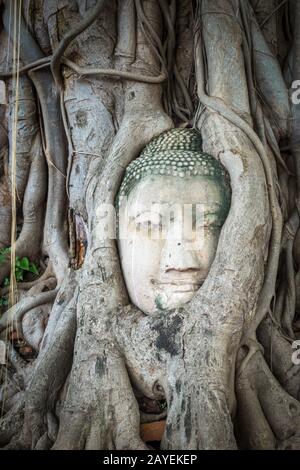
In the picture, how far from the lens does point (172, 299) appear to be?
2482 mm

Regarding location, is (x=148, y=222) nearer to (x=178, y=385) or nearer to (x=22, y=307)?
(x=178, y=385)

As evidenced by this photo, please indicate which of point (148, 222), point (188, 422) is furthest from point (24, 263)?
point (188, 422)

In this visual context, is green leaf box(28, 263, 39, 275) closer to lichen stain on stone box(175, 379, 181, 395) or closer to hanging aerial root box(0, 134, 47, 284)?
hanging aerial root box(0, 134, 47, 284)

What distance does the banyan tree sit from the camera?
2346mm

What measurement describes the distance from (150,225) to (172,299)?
334mm

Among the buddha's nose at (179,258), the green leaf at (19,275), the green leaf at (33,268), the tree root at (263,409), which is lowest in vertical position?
the tree root at (263,409)

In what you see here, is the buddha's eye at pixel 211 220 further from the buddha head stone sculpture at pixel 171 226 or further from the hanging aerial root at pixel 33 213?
the hanging aerial root at pixel 33 213

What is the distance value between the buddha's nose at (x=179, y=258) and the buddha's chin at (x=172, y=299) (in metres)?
0.10

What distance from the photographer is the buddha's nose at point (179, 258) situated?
7.99 ft

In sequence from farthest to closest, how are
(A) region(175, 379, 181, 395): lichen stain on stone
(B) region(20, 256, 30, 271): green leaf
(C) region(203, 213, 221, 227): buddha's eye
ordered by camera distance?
1. (B) region(20, 256, 30, 271): green leaf
2. (C) region(203, 213, 221, 227): buddha's eye
3. (A) region(175, 379, 181, 395): lichen stain on stone

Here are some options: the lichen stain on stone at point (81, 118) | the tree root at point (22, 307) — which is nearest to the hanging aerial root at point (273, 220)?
the lichen stain on stone at point (81, 118)

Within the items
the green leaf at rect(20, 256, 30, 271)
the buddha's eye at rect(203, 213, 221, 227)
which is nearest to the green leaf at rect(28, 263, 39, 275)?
the green leaf at rect(20, 256, 30, 271)

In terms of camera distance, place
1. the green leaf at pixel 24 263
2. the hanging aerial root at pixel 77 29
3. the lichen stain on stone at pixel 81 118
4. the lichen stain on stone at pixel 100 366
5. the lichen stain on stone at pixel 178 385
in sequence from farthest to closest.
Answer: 1. the green leaf at pixel 24 263
2. the lichen stain on stone at pixel 81 118
3. the hanging aerial root at pixel 77 29
4. the lichen stain on stone at pixel 100 366
5. the lichen stain on stone at pixel 178 385
